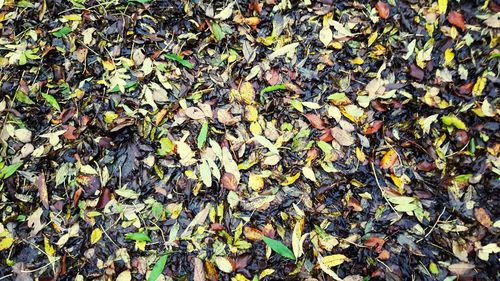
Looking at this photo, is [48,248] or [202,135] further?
[202,135]

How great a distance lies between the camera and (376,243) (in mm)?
1633

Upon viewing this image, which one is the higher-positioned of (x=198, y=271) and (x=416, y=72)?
(x=416, y=72)

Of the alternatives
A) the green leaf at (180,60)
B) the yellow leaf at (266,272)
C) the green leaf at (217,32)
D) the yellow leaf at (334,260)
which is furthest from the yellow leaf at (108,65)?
the yellow leaf at (334,260)

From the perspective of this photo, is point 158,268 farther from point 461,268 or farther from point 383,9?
point 383,9

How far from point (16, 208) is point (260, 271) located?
109 cm

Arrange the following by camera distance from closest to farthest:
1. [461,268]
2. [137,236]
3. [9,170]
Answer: [461,268]
[137,236]
[9,170]

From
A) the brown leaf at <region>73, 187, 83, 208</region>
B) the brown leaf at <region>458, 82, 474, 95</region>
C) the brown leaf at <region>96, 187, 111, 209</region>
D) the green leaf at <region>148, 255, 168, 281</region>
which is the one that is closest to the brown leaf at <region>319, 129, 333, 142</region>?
the brown leaf at <region>458, 82, 474, 95</region>

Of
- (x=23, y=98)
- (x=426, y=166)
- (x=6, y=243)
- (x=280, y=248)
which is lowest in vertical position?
(x=6, y=243)

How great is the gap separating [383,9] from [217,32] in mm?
817

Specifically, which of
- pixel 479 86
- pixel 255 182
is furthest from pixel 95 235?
Answer: pixel 479 86

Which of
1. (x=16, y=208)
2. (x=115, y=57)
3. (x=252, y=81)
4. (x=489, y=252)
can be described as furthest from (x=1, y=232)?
(x=489, y=252)

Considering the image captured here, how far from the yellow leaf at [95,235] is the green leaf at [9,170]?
1.54 ft

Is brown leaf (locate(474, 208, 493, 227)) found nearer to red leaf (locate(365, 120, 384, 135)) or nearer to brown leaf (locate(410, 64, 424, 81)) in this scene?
red leaf (locate(365, 120, 384, 135))

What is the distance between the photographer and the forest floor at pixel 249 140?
164cm
